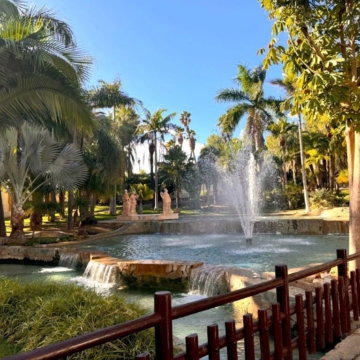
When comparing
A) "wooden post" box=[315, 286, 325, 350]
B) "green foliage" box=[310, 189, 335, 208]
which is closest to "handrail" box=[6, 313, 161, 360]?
"wooden post" box=[315, 286, 325, 350]

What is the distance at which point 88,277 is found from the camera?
31.0ft

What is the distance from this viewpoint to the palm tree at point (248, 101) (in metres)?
25.8

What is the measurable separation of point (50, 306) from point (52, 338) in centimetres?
65

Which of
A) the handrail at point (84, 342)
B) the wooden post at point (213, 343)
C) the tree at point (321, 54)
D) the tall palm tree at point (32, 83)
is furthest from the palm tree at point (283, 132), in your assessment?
the handrail at point (84, 342)

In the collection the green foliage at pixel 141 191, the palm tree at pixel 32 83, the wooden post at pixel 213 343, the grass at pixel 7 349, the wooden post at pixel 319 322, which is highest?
the palm tree at pixel 32 83

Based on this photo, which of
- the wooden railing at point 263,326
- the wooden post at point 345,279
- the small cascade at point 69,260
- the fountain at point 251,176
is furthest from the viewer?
the fountain at point 251,176

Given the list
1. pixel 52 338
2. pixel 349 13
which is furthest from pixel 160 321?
pixel 349 13

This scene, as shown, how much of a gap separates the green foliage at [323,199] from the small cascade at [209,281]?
18.2 meters

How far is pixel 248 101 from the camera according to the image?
86.0 feet

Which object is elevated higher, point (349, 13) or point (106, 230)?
point (349, 13)

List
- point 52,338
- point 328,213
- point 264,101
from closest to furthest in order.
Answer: point 52,338 → point 328,213 → point 264,101

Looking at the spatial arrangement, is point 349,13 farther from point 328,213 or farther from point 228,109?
point 228,109

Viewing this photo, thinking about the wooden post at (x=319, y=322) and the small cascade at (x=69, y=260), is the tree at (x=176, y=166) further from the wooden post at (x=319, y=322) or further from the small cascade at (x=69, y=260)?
the wooden post at (x=319, y=322)

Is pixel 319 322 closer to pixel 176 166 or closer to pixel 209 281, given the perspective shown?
pixel 209 281
